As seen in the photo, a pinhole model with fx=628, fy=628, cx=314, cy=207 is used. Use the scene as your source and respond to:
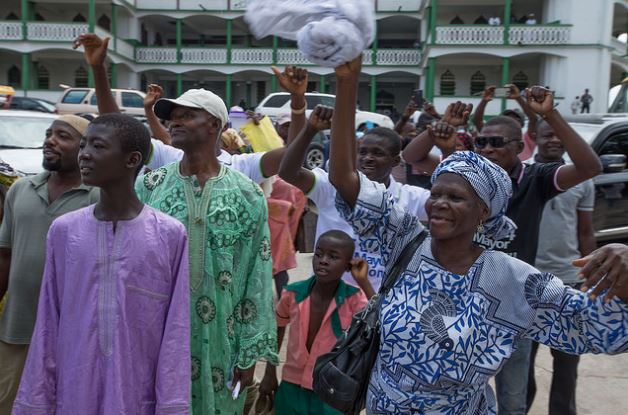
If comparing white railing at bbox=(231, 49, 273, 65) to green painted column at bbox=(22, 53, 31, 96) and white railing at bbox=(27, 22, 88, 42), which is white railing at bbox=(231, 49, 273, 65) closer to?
white railing at bbox=(27, 22, 88, 42)

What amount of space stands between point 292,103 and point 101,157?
46.5 inches

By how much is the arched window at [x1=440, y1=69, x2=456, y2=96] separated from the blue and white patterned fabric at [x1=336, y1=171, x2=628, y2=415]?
27.9 m

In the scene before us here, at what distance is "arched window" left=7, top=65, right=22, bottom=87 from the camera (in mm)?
30784

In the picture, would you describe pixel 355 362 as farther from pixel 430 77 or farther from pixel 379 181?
pixel 430 77

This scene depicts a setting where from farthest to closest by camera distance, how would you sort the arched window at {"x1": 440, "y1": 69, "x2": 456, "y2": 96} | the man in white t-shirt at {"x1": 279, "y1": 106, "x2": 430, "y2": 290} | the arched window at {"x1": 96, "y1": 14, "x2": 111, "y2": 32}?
the arched window at {"x1": 96, "y1": 14, "x2": 111, "y2": 32}, the arched window at {"x1": 440, "y1": 69, "x2": 456, "y2": 96}, the man in white t-shirt at {"x1": 279, "y1": 106, "x2": 430, "y2": 290}

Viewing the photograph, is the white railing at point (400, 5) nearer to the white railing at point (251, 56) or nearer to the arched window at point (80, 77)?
the white railing at point (251, 56)

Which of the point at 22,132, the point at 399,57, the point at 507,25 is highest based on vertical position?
the point at 507,25

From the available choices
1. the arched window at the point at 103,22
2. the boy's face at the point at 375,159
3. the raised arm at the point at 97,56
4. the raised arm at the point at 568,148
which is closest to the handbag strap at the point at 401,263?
the boy's face at the point at 375,159

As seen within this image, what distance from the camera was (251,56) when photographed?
30.4 metres

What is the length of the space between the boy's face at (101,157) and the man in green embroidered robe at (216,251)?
39 centimetres

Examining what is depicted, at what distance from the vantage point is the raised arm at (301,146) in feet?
8.22

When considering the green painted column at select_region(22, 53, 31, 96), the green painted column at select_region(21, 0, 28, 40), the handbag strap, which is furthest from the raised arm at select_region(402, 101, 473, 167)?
the green painted column at select_region(21, 0, 28, 40)

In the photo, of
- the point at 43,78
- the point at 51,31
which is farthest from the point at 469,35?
the point at 43,78

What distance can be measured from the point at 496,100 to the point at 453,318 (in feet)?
83.8
